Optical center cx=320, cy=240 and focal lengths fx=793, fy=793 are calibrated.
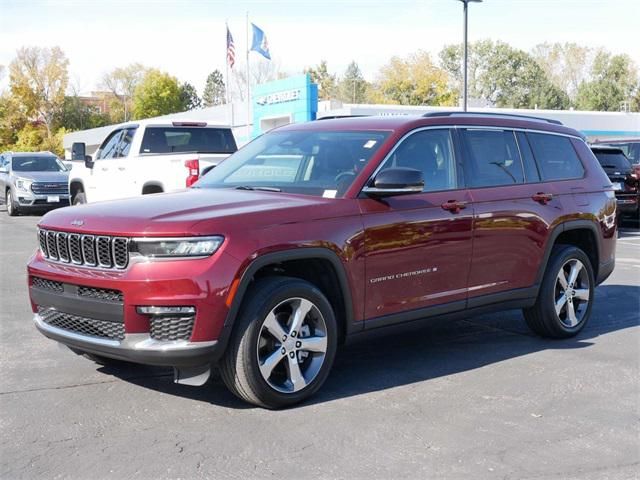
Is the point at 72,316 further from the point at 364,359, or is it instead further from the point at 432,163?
the point at 432,163

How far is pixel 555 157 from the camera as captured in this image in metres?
6.92

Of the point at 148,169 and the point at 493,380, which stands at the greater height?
the point at 148,169

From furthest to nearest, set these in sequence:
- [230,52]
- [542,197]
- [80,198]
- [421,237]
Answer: [230,52] < [80,198] < [542,197] < [421,237]

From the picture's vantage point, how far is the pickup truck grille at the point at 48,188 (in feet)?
65.1

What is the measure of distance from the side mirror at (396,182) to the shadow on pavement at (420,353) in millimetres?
971

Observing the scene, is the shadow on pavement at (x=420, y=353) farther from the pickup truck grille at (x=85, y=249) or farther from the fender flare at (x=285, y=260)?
the pickup truck grille at (x=85, y=249)

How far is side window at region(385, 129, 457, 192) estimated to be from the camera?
5691 mm

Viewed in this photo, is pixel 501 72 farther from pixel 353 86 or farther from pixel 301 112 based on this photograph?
pixel 301 112

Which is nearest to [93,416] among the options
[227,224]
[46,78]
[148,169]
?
[227,224]

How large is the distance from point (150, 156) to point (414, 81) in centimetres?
7640

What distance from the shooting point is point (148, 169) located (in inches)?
470

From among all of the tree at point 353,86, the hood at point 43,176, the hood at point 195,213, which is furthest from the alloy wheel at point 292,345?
the tree at point 353,86

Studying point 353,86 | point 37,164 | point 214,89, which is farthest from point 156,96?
point 37,164

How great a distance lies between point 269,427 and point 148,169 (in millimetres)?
8053
